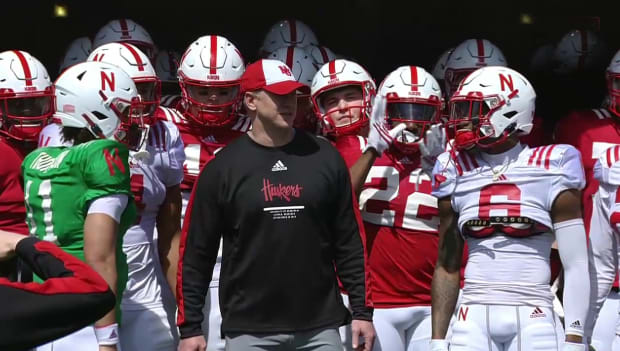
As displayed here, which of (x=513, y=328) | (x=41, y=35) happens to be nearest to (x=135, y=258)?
(x=513, y=328)

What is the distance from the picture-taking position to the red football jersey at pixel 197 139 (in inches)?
255

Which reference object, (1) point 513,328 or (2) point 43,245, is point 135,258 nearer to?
(1) point 513,328

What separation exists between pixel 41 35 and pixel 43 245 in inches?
232

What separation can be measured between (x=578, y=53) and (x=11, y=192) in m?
3.25

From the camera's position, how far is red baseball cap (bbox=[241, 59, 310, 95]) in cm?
541

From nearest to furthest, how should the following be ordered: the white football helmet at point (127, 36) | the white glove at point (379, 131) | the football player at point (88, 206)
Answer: the football player at point (88, 206) < the white glove at point (379, 131) < the white football helmet at point (127, 36)

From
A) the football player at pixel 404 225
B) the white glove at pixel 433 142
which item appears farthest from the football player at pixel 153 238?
the white glove at pixel 433 142

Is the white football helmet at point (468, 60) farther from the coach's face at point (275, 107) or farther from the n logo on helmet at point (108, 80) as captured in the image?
the n logo on helmet at point (108, 80)

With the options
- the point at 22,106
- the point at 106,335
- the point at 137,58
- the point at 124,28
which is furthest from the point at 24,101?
the point at 124,28

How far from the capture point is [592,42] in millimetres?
7645

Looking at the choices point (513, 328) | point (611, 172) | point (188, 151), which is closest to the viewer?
point (513, 328)

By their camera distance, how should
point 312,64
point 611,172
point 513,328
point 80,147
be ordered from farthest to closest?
point 312,64 → point 611,172 → point 513,328 → point 80,147

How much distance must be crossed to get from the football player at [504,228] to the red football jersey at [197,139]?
113 cm

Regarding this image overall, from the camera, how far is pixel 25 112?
6047mm
